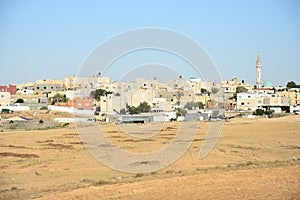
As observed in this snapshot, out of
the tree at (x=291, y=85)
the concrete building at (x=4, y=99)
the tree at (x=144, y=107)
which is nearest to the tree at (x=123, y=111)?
the tree at (x=144, y=107)

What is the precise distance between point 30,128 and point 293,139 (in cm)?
2359

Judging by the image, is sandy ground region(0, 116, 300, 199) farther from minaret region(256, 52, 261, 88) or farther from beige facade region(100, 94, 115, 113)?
minaret region(256, 52, 261, 88)

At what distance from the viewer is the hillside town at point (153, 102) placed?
2151 inches

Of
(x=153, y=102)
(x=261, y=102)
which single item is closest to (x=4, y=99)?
(x=153, y=102)

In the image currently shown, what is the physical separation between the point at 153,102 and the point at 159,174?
170 feet

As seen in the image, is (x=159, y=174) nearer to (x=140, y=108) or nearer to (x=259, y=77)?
(x=140, y=108)

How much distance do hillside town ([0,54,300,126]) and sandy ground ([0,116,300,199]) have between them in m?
21.7

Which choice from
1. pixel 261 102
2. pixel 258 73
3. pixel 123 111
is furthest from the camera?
pixel 258 73

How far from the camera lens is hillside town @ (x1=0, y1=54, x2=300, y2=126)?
54625 mm

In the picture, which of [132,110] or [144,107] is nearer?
[132,110]

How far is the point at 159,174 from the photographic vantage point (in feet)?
52.6

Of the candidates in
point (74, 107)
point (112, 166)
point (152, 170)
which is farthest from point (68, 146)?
point (74, 107)

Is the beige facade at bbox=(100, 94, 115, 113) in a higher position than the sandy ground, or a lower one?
higher

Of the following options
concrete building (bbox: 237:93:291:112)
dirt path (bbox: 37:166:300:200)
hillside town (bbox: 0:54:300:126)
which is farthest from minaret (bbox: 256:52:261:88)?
dirt path (bbox: 37:166:300:200)
